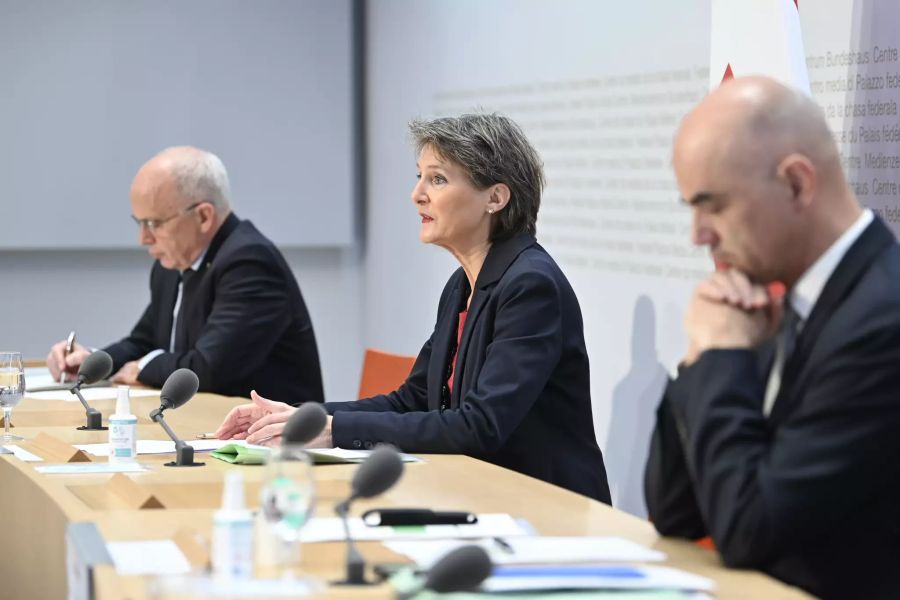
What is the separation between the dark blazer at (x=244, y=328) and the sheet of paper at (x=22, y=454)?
124 cm

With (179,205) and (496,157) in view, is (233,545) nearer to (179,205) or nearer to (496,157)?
(496,157)

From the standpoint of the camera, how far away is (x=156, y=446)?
3021 mm

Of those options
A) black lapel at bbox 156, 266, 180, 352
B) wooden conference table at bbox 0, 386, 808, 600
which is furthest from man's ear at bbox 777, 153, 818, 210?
black lapel at bbox 156, 266, 180, 352

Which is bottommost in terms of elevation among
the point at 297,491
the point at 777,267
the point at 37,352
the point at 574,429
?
the point at 37,352

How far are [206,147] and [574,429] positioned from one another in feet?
13.2

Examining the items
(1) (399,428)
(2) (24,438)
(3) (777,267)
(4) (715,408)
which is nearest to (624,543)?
(4) (715,408)

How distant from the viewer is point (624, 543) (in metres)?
2.00

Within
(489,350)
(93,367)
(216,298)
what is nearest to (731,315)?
(489,350)

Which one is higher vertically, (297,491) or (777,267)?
(777,267)

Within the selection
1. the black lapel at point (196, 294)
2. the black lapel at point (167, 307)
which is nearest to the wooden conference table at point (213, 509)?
the black lapel at point (196, 294)

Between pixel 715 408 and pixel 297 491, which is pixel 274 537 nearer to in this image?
pixel 297 491

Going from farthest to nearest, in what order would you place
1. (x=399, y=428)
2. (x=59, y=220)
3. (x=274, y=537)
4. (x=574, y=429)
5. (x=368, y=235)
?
1. (x=368, y=235)
2. (x=59, y=220)
3. (x=574, y=429)
4. (x=399, y=428)
5. (x=274, y=537)

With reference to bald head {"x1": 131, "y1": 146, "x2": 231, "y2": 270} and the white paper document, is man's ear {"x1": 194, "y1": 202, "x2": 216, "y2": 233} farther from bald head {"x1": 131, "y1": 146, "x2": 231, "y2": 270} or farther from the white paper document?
the white paper document

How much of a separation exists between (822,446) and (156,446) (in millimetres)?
1687
